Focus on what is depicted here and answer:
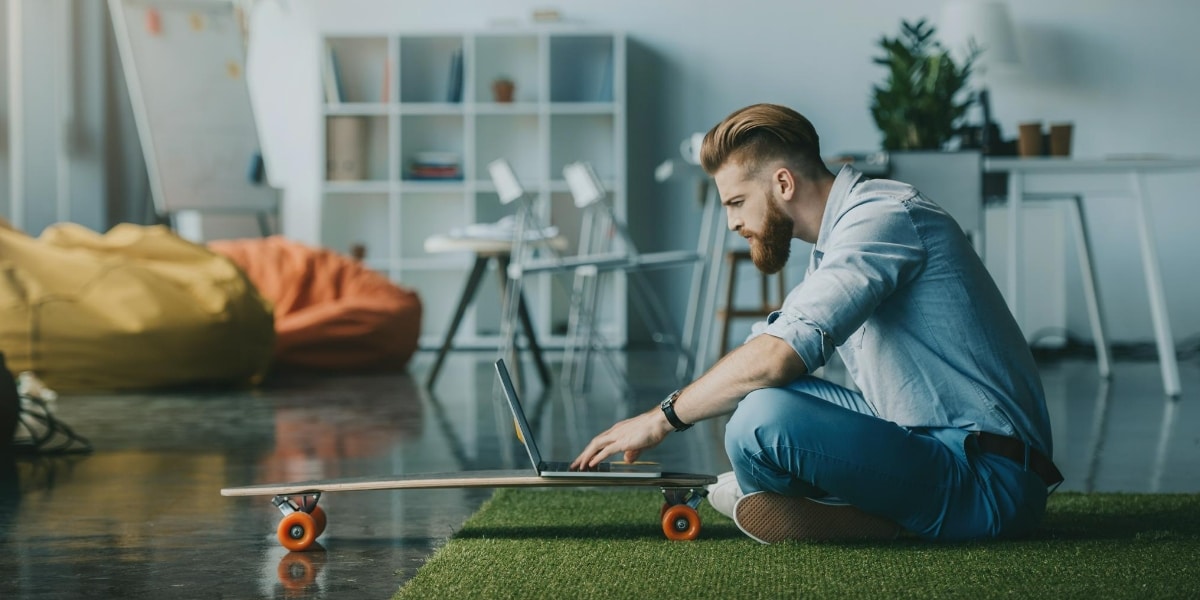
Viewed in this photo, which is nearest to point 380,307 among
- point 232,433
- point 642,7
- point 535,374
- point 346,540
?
point 535,374

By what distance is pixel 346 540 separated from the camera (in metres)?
2.22

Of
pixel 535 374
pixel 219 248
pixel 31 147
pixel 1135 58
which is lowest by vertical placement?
pixel 535 374

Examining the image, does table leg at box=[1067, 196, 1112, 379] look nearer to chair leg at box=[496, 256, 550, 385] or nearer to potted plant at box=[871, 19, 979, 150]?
potted plant at box=[871, 19, 979, 150]

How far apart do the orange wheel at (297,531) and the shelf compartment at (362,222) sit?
5.76 metres

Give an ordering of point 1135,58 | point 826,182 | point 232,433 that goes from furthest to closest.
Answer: point 1135,58, point 232,433, point 826,182

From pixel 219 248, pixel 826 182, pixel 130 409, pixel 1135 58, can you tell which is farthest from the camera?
pixel 1135 58

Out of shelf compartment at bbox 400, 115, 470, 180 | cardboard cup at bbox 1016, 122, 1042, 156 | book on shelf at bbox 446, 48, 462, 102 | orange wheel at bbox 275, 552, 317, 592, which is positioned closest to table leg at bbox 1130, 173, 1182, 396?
cardboard cup at bbox 1016, 122, 1042, 156

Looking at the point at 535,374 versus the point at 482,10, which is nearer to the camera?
the point at 535,374

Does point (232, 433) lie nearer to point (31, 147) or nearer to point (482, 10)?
point (31, 147)

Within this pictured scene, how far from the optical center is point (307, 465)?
3123 mm

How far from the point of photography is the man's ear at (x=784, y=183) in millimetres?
1972

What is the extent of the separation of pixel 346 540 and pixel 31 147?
559 cm

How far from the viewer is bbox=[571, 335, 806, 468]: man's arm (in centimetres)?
186

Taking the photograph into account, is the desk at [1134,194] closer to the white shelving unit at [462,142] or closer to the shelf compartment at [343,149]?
the white shelving unit at [462,142]
